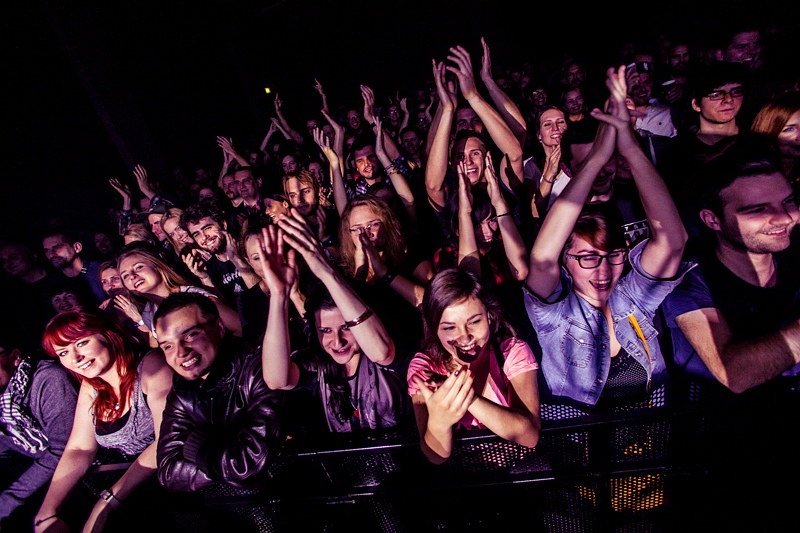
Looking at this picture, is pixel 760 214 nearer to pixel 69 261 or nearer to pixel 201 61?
pixel 69 261

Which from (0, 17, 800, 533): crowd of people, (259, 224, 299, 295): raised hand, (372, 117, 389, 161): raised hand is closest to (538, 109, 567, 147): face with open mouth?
(0, 17, 800, 533): crowd of people

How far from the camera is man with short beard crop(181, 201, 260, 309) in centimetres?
324

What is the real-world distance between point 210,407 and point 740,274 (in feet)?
7.50

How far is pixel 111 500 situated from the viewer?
1.64 meters

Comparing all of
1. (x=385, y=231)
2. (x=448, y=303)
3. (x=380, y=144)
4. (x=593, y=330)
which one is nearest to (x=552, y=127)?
(x=380, y=144)

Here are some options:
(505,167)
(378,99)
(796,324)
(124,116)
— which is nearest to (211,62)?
(124,116)

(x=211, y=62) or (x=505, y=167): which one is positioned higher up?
(x=211, y=62)

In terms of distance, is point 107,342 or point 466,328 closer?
point 466,328

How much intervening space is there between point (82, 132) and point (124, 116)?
0.77 metres

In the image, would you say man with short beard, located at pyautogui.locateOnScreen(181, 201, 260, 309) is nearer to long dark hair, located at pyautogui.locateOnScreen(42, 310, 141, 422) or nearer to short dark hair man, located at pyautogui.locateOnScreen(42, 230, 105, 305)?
long dark hair, located at pyautogui.locateOnScreen(42, 310, 141, 422)

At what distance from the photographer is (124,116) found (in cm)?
750

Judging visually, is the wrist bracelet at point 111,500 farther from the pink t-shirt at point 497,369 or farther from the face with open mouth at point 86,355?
the pink t-shirt at point 497,369

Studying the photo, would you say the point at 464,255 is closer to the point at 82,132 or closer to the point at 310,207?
the point at 310,207

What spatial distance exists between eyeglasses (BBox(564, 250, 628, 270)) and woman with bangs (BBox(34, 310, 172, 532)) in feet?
6.61
